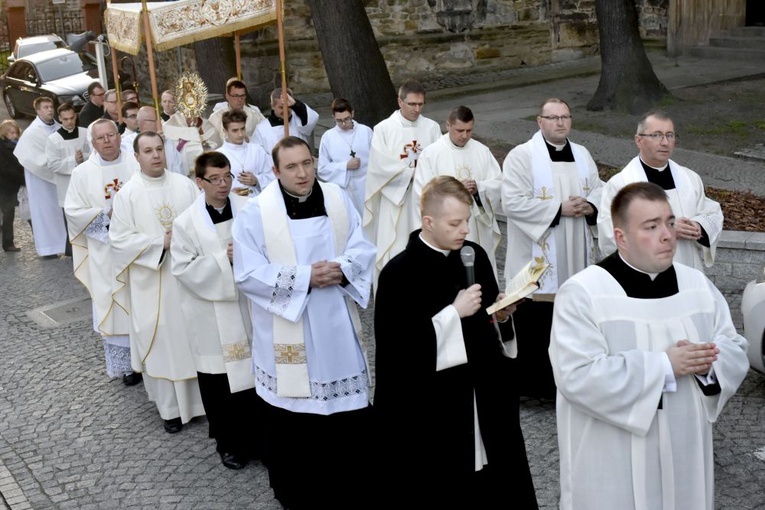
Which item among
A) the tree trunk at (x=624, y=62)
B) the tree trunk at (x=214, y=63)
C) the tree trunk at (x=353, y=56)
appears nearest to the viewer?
the tree trunk at (x=353, y=56)

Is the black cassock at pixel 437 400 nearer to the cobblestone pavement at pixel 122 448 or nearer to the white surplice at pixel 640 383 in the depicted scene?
the cobblestone pavement at pixel 122 448

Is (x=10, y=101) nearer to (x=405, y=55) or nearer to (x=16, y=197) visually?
(x=405, y=55)

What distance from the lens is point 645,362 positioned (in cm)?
389

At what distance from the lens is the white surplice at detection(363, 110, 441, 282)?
859cm

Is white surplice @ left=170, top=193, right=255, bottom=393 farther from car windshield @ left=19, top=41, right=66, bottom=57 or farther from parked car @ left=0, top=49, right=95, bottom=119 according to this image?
car windshield @ left=19, top=41, right=66, bottom=57

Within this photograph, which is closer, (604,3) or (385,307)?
(385,307)

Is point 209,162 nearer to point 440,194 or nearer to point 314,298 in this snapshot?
point 314,298

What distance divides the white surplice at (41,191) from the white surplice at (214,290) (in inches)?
237

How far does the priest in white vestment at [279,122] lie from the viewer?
9891 mm

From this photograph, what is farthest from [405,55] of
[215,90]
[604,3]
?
[604,3]

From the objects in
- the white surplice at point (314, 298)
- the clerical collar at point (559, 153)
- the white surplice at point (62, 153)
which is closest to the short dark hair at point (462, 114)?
the clerical collar at point (559, 153)

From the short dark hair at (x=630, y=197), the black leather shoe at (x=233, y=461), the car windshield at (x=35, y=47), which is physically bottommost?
the black leather shoe at (x=233, y=461)

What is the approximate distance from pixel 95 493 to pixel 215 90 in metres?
11.9

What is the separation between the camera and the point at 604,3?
45.9 ft
